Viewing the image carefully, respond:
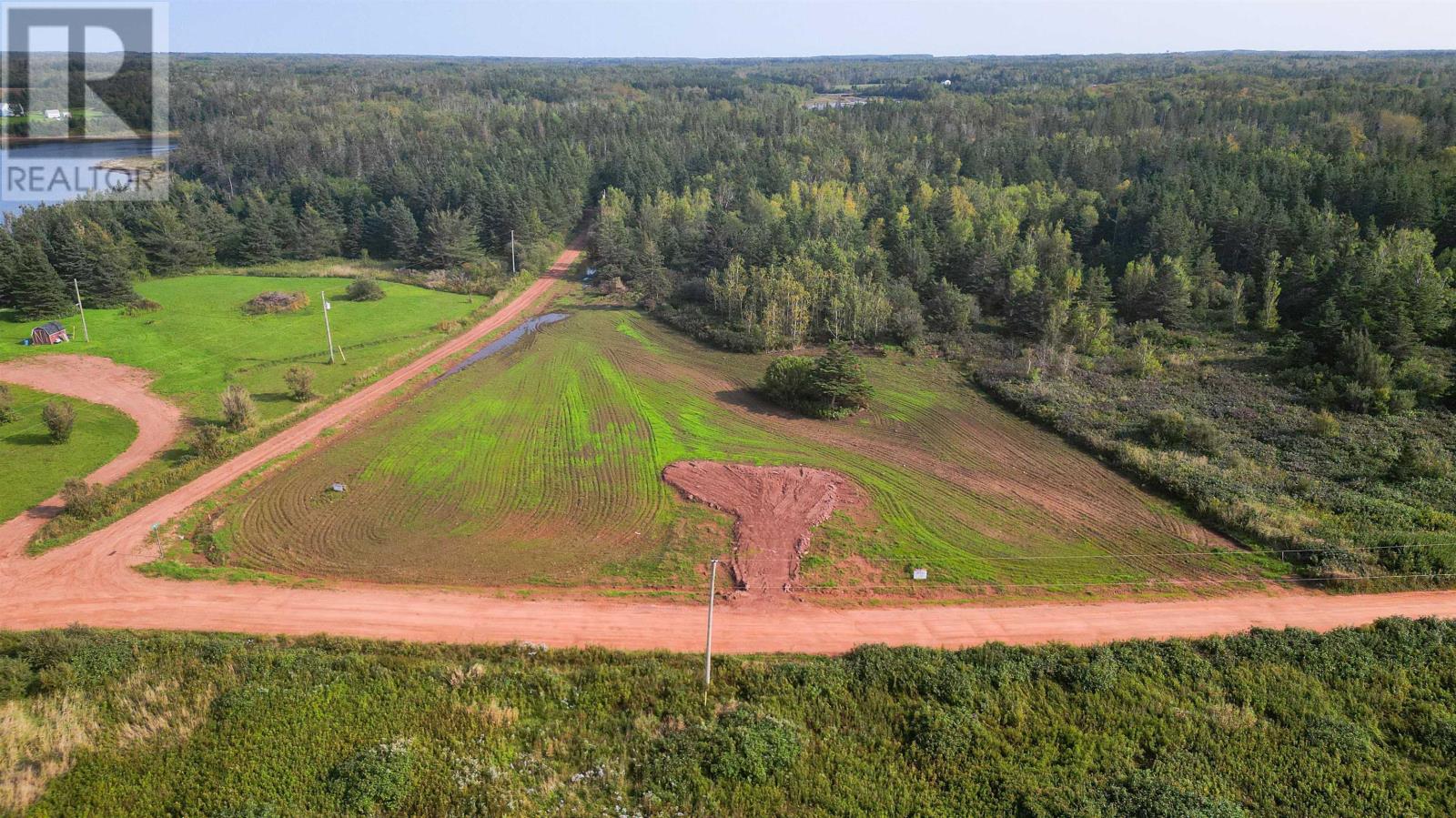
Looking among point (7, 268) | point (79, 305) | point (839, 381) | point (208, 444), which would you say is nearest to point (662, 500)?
point (839, 381)

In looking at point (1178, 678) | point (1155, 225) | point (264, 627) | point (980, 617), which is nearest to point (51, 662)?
point (264, 627)

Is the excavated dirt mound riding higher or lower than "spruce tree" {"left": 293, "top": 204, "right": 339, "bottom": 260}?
lower

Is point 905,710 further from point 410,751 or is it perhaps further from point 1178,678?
point 410,751

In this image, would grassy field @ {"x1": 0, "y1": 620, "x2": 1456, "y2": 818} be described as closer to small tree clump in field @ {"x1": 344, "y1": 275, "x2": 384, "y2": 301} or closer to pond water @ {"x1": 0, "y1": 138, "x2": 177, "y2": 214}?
small tree clump in field @ {"x1": 344, "y1": 275, "x2": 384, "y2": 301}

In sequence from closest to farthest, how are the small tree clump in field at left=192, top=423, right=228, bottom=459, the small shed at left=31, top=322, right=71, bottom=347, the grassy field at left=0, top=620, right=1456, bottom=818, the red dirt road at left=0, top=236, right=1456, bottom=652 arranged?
the grassy field at left=0, top=620, right=1456, bottom=818
the red dirt road at left=0, top=236, right=1456, bottom=652
the small tree clump in field at left=192, top=423, right=228, bottom=459
the small shed at left=31, top=322, right=71, bottom=347

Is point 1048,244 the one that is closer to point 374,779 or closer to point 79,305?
point 374,779

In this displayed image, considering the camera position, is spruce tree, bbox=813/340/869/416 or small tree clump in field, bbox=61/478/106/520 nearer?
small tree clump in field, bbox=61/478/106/520

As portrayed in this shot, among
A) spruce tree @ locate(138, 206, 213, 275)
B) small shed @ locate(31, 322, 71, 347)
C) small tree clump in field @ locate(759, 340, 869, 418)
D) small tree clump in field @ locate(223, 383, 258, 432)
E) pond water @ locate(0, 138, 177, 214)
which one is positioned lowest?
small tree clump in field @ locate(223, 383, 258, 432)

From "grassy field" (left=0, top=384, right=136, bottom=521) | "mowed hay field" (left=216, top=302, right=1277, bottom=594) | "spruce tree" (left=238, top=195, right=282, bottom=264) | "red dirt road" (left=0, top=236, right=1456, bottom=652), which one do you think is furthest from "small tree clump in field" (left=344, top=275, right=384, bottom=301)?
"red dirt road" (left=0, top=236, right=1456, bottom=652)

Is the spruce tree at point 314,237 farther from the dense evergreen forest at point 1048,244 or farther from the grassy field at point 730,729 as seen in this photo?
the grassy field at point 730,729
